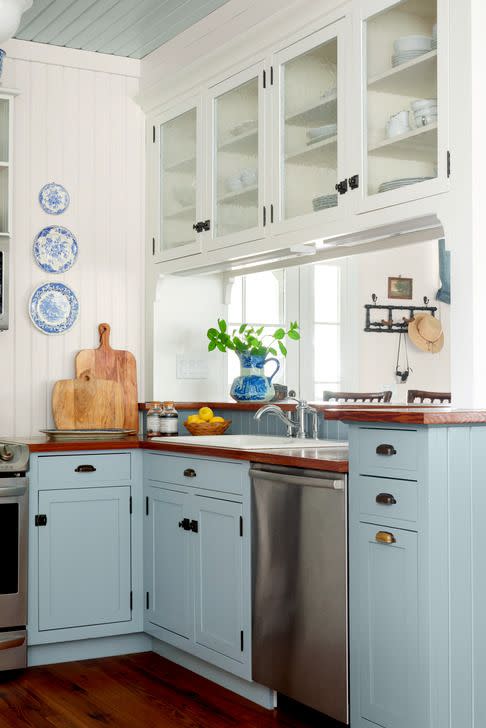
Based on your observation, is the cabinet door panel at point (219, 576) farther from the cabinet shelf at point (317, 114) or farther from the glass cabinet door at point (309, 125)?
the cabinet shelf at point (317, 114)

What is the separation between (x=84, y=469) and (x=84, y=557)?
349mm

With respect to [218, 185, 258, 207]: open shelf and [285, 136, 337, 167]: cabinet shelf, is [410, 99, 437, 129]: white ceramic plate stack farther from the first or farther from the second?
[218, 185, 258, 207]: open shelf

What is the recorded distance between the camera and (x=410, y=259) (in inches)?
224

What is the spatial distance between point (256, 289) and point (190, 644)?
2011mm

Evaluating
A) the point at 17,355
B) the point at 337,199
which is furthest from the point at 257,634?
the point at 17,355

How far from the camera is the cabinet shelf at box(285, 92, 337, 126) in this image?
3250mm

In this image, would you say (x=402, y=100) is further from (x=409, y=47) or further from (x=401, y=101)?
(x=409, y=47)

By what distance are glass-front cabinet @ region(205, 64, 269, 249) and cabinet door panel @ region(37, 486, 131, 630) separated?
3.83 ft

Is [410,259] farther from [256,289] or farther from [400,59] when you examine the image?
[400,59]

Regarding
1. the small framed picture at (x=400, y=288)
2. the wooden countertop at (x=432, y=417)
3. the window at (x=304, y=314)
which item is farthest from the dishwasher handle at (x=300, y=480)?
the small framed picture at (x=400, y=288)

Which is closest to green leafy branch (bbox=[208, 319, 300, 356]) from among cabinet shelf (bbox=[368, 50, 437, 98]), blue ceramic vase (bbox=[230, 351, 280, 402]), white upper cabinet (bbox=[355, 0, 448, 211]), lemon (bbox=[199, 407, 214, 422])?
blue ceramic vase (bbox=[230, 351, 280, 402])

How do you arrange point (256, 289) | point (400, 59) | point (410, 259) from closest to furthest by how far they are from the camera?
point (400, 59)
point (256, 289)
point (410, 259)

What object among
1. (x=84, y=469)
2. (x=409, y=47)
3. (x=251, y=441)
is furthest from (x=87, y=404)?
(x=409, y=47)

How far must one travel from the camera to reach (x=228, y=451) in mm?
3299
